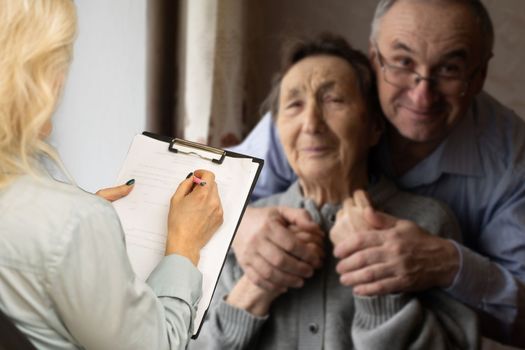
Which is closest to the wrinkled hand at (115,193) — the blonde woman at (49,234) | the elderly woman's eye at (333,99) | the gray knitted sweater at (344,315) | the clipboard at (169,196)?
the clipboard at (169,196)

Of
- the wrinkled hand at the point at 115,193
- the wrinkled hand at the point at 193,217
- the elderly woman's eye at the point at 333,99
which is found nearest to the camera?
the wrinkled hand at the point at 193,217

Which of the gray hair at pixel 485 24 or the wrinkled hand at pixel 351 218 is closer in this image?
the gray hair at pixel 485 24

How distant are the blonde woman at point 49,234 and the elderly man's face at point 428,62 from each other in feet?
2.66

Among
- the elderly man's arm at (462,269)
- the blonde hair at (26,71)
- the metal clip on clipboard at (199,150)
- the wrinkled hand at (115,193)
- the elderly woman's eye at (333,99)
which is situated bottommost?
the elderly man's arm at (462,269)

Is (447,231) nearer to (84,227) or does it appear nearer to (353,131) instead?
(353,131)

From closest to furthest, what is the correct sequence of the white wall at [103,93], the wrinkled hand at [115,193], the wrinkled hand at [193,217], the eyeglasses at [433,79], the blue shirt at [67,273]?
1. the blue shirt at [67,273]
2. the wrinkled hand at [193,217]
3. the wrinkled hand at [115,193]
4. the eyeglasses at [433,79]
5. the white wall at [103,93]

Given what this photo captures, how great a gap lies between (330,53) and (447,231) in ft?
1.74

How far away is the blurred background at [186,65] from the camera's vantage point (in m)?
1.76

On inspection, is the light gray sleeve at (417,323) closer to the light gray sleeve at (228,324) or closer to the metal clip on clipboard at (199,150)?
the light gray sleeve at (228,324)

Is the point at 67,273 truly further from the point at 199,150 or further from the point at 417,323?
the point at 417,323

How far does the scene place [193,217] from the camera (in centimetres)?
145

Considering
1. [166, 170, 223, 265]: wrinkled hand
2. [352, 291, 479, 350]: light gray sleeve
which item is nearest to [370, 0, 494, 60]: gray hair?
[352, 291, 479, 350]: light gray sleeve

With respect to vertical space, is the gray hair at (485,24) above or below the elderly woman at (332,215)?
above

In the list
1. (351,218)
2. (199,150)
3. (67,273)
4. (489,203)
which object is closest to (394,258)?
(351,218)
